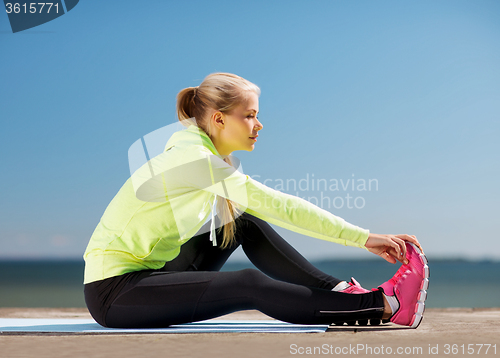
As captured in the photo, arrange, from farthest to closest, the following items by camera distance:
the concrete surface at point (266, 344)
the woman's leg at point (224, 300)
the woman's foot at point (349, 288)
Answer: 1. the woman's foot at point (349, 288)
2. the woman's leg at point (224, 300)
3. the concrete surface at point (266, 344)

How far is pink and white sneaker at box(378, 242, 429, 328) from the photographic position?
1283 mm

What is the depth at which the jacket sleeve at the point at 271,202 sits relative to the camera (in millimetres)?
1249

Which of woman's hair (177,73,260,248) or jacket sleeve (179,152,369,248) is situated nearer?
jacket sleeve (179,152,369,248)

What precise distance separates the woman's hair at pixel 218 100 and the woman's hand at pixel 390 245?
511mm

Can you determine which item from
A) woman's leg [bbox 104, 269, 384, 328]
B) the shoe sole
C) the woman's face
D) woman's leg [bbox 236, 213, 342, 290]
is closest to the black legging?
woman's leg [bbox 104, 269, 384, 328]

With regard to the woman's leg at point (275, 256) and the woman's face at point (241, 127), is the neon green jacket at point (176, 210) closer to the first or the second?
the woman's face at point (241, 127)

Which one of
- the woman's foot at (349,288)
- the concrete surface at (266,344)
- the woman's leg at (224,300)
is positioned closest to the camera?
the concrete surface at (266,344)

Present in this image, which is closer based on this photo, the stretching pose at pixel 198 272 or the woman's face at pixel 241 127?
the stretching pose at pixel 198 272

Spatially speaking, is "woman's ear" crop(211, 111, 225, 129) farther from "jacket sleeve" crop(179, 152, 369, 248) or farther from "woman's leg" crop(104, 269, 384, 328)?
"woman's leg" crop(104, 269, 384, 328)

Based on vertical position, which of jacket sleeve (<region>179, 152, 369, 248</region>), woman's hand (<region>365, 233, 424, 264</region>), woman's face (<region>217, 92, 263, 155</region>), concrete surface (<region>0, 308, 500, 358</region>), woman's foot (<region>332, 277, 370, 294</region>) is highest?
woman's face (<region>217, 92, 263, 155</region>)

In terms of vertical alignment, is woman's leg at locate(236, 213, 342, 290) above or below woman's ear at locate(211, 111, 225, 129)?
below

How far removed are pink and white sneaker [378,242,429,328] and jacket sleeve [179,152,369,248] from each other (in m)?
0.17

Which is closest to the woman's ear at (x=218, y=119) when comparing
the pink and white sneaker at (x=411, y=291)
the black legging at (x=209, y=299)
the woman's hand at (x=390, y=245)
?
the black legging at (x=209, y=299)

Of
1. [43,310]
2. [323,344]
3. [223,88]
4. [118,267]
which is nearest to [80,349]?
[118,267]
